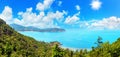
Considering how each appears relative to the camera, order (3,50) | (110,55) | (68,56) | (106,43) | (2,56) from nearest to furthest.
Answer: (110,55)
(106,43)
(2,56)
(3,50)
(68,56)

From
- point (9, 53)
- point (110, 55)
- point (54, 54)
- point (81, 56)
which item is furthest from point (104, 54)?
point (9, 53)

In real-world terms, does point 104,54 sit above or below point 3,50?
below

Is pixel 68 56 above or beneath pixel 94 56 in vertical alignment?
above

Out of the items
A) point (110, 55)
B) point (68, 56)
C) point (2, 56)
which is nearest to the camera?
point (110, 55)

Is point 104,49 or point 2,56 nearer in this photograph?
point 104,49

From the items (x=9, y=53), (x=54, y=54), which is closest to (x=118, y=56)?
(x=54, y=54)

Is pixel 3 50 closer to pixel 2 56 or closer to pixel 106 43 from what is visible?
pixel 2 56

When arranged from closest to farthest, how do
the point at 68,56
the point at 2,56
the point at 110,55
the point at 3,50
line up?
the point at 110,55 < the point at 2,56 < the point at 3,50 < the point at 68,56

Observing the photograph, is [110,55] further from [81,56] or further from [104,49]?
[81,56]

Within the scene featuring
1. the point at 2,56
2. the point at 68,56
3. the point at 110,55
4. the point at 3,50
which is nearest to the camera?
the point at 110,55
